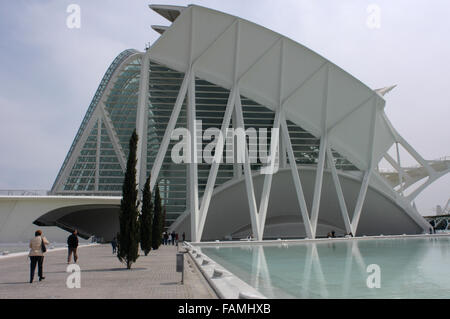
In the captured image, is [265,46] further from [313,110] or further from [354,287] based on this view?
[354,287]

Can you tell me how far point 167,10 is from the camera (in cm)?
3069

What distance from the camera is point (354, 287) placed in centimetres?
839

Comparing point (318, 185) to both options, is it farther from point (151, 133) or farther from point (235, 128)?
point (151, 133)

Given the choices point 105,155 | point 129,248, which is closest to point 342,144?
point 105,155

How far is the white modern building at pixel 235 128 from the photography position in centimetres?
3102

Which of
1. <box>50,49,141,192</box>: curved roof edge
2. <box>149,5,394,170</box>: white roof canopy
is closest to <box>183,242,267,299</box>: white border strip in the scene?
<box>149,5,394,170</box>: white roof canopy

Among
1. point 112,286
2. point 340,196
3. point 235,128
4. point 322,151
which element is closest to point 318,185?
point 340,196

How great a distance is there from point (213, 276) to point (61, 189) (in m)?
28.1

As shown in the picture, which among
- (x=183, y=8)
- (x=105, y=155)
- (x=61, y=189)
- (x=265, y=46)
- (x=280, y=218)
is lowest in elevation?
(x=280, y=218)

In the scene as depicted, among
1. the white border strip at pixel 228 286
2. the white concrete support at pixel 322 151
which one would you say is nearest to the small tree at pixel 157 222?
the white concrete support at pixel 322 151

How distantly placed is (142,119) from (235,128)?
7.88 m

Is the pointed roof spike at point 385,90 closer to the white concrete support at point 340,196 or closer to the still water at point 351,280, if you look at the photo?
the white concrete support at point 340,196

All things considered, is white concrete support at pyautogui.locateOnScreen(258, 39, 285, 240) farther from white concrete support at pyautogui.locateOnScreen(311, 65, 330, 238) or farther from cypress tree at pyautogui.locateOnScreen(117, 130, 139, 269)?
cypress tree at pyautogui.locateOnScreen(117, 130, 139, 269)

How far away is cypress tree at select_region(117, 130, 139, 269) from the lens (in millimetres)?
12719
